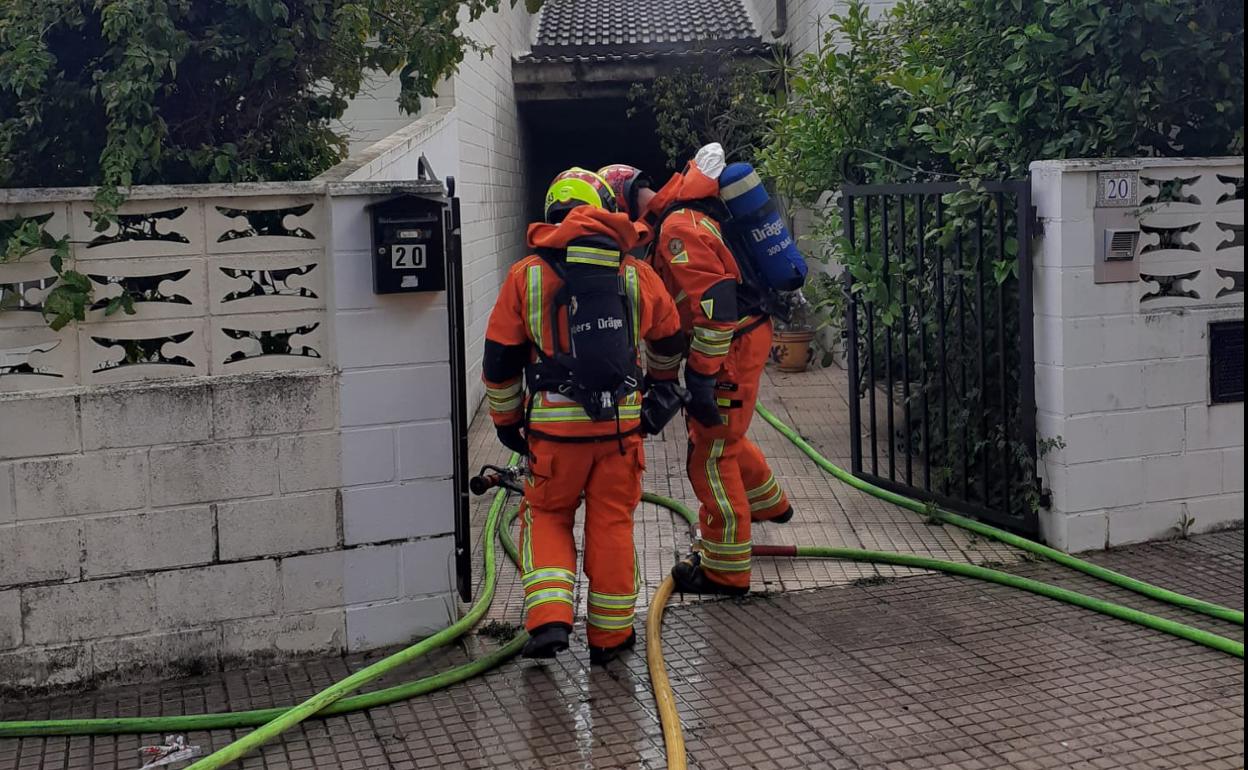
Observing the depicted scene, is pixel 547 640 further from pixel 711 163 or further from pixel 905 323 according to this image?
pixel 905 323

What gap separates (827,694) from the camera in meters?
4.49

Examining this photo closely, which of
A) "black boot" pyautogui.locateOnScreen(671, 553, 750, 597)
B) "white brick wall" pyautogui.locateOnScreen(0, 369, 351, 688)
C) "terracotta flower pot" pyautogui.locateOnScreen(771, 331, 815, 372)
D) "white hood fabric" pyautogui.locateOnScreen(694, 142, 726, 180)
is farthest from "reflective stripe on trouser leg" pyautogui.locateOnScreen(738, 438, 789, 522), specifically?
"terracotta flower pot" pyautogui.locateOnScreen(771, 331, 815, 372)

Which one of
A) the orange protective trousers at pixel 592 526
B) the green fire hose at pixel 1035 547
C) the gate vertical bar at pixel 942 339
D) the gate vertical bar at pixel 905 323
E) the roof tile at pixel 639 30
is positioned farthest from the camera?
the roof tile at pixel 639 30

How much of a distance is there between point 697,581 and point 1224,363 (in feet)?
8.92

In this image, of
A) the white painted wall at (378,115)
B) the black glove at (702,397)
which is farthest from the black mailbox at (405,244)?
the white painted wall at (378,115)

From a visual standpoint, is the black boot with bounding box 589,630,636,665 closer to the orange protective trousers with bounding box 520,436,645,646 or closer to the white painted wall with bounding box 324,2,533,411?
the orange protective trousers with bounding box 520,436,645,646


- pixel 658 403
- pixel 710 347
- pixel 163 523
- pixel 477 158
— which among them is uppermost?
pixel 477 158

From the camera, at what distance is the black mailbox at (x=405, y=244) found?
4852 mm

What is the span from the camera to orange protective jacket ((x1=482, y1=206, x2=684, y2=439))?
4.64 metres

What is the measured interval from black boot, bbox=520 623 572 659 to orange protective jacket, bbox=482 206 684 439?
669 millimetres

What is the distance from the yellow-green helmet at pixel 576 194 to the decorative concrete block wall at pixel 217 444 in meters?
0.51

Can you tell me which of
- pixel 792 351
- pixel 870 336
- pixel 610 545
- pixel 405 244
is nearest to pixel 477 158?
pixel 792 351

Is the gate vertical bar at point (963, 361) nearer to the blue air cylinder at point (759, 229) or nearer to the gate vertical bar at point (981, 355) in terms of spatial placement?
the gate vertical bar at point (981, 355)

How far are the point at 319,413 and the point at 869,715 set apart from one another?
2224mm
